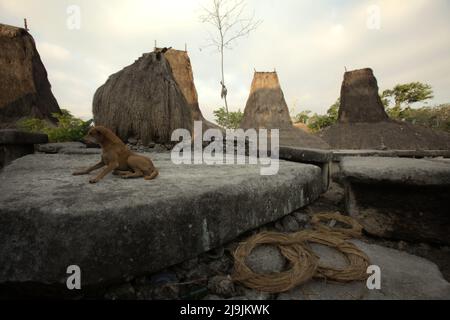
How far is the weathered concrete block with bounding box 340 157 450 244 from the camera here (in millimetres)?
1895

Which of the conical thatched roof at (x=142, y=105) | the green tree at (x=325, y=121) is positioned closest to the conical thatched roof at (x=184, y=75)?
the conical thatched roof at (x=142, y=105)

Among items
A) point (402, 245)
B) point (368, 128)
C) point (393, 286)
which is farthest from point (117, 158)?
point (368, 128)

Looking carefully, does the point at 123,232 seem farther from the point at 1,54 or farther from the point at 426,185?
the point at 1,54

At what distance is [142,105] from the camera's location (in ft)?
17.9

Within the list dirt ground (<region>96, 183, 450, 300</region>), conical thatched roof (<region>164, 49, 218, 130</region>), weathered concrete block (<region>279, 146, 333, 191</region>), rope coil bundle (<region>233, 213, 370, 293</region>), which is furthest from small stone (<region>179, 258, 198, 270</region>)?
conical thatched roof (<region>164, 49, 218, 130</region>)

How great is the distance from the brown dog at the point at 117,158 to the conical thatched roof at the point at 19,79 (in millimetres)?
11017

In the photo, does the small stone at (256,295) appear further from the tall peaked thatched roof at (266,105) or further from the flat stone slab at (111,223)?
the tall peaked thatched roof at (266,105)

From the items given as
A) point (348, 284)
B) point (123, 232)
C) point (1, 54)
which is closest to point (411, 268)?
point (348, 284)

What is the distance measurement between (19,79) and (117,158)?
12.6m

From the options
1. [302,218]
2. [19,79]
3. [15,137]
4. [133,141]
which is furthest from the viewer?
[19,79]

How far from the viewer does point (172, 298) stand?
1.32 metres

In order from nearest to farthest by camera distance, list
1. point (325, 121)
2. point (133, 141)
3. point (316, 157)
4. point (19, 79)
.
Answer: point (316, 157), point (133, 141), point (19, 79), point (325, 121)

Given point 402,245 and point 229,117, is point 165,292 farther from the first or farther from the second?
point 229,117

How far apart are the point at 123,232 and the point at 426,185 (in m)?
2.06
